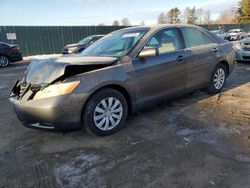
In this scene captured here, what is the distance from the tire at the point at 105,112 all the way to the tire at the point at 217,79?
246 cm

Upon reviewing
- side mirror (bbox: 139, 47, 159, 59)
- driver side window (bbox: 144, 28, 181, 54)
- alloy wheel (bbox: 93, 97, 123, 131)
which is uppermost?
driver side window (bbox: 144, 28, 181, 54)

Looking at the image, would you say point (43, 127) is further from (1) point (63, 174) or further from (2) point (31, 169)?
(1) point (63, 174)

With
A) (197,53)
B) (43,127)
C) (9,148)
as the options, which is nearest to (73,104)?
(43,127)

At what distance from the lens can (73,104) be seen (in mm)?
3246

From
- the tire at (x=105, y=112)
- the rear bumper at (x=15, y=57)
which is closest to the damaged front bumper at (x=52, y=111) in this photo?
the tire at (x=105, y=112)

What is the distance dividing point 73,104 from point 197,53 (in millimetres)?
2686

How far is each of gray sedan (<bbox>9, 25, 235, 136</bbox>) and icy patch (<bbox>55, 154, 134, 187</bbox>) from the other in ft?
1.74

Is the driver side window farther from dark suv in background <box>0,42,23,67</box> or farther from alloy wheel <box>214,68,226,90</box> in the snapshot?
dark suv in background <box>0,42,23,67</box>

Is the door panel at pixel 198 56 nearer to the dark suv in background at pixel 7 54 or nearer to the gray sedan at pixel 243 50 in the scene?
the gray sedan at pixel 243 50

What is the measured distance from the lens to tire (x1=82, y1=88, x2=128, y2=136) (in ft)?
11.2

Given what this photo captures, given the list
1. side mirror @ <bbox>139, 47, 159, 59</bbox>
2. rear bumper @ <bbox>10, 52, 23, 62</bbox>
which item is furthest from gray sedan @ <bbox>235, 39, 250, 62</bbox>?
rear bumper @ <bbox>10, 52, 23, 62</bbox>

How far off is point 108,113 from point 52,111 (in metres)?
0.81

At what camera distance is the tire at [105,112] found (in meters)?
3.43

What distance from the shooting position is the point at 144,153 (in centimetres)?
313
